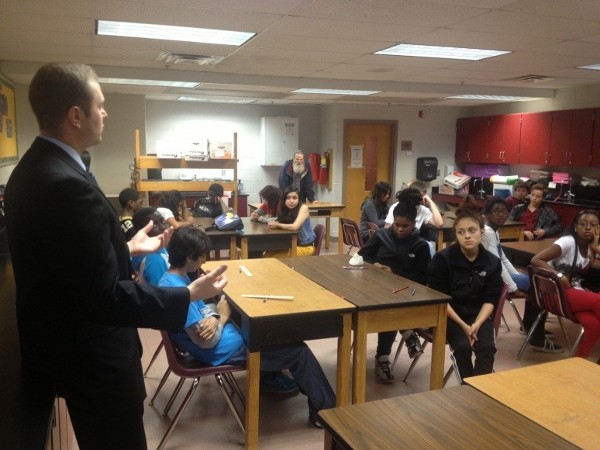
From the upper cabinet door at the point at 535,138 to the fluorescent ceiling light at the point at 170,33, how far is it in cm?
522

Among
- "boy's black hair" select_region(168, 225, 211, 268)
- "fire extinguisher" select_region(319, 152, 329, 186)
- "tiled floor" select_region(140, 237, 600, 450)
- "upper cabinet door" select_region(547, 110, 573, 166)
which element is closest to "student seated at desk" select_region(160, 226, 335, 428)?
"boy's black hair" select_region(168, 225, 211, 268)

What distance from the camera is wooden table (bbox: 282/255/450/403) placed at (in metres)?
2.68

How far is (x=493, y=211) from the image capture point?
15.7 feet

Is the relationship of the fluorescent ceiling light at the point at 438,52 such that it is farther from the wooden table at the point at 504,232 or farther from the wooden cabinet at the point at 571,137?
the wooden cabinet at the point at 571,137

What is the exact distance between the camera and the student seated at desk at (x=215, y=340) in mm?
2510

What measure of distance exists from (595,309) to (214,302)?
2.50m

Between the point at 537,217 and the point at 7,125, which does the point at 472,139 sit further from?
Answer: the point at 7,125

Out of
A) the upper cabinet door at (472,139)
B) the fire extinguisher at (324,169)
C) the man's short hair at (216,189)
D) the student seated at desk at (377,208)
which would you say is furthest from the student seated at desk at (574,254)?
the fire extinguisher at (324,169)

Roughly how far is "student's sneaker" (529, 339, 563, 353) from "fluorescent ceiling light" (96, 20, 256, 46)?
3254 millimetres

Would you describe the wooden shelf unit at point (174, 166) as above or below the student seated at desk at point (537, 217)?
above

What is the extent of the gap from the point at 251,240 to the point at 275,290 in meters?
2.07

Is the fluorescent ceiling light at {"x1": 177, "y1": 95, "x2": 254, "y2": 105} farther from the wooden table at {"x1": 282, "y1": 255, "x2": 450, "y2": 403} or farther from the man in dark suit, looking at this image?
the man in dark suit

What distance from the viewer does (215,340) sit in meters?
2.59

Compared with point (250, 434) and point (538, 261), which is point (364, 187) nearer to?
point (538, 261)
